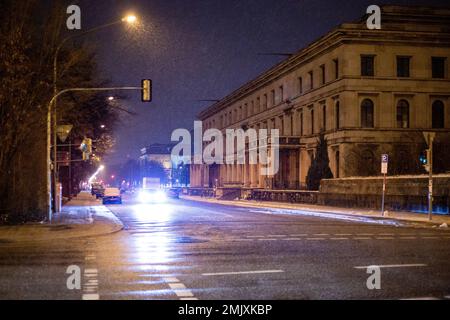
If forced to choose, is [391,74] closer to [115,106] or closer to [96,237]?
[115,106]

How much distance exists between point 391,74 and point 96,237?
57.8 metres

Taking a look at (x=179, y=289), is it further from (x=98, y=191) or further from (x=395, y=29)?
(x=98, y=191)

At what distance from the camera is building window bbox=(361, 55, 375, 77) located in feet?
241

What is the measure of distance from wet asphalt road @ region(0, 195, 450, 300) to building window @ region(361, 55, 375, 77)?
2062 inches

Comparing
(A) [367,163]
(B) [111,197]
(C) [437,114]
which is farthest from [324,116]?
(B) [111,197]

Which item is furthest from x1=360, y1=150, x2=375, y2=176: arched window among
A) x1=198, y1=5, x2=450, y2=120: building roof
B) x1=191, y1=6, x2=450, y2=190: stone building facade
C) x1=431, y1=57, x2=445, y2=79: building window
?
x1=198, y1=5, x2=450, y2=120: building roof

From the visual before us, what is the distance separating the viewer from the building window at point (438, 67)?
7456cm

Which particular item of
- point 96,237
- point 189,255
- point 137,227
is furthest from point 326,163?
point 189,255

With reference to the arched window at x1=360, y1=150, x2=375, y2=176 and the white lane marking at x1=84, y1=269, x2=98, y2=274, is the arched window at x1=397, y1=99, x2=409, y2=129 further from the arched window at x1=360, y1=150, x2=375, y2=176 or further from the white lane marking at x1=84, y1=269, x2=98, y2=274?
the white lane marking at x1=84, y1=269, x2=98, y2=274

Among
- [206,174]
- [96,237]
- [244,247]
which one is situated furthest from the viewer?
[206,174]

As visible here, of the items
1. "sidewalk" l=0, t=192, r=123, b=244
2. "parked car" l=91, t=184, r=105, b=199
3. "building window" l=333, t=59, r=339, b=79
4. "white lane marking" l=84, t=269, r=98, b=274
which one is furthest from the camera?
"parked car" l=91, t=184, r=105, b=199

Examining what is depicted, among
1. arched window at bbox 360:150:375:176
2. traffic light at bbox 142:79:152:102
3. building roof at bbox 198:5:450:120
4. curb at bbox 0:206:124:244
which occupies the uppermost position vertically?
building roof at bbox 198:5:450:120

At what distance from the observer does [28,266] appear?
1408 centimetres

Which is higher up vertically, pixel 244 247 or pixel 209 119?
pixel 209 119
